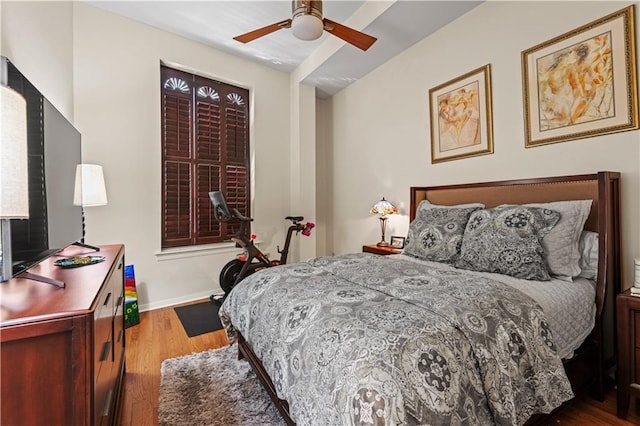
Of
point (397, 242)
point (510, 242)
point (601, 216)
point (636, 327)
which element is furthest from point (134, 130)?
point (636, 327)

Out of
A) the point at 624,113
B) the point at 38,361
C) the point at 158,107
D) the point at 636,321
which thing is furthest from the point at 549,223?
the point at 158,107

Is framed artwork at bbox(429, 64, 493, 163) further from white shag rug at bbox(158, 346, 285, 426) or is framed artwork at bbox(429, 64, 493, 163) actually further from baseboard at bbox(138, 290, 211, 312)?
baseboard at bbox(138, 290, 211, 312)

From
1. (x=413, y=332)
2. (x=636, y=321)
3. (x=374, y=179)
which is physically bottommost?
(x=636, y=321)

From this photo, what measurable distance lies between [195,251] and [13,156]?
9.54ft

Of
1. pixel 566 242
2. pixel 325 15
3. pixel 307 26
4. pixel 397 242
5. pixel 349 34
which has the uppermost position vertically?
pixel 325 15

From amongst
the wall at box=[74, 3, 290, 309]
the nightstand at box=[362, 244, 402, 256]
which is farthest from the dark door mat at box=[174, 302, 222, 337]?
the nightstand at box=[362, 244, 402, 256]

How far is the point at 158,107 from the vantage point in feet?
10.8

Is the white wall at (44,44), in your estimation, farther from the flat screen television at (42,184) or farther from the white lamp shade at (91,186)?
the flat screen television at (42,184)

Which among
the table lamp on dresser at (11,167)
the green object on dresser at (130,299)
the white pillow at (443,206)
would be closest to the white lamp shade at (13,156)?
the table lamp on dresser at (11,167)

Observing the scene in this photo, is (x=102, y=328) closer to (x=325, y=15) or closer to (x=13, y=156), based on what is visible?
(x=13, y=156)

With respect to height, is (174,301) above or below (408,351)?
below

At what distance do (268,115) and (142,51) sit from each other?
1.63 m

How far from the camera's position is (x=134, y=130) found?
124 inches

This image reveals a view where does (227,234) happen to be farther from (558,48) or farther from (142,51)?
(558,48)
